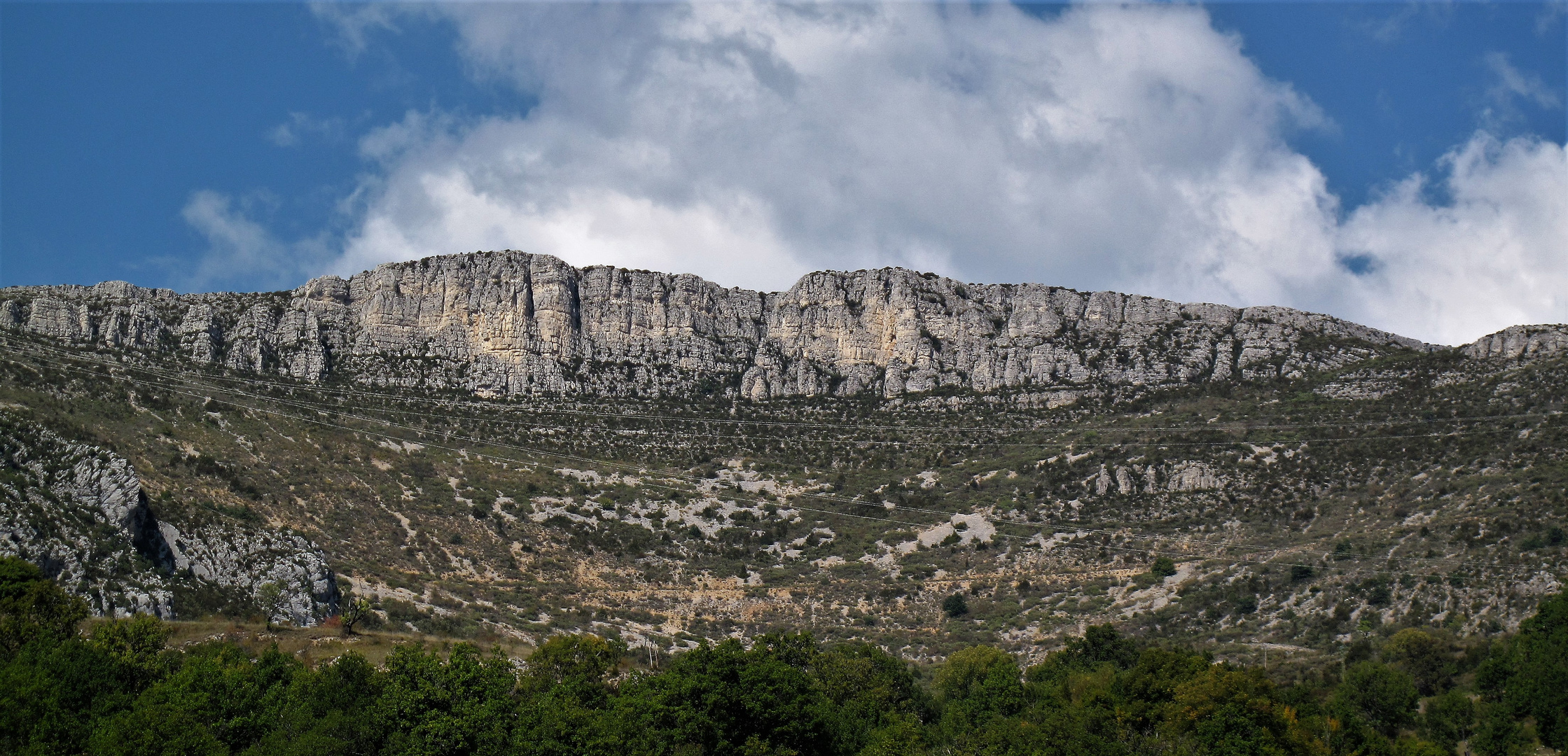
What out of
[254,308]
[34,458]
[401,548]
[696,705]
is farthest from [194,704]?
[254,308]

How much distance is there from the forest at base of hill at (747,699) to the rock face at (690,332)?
159ft

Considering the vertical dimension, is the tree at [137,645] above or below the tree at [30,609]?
below

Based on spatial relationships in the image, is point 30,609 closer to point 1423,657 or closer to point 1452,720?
point 1452,720

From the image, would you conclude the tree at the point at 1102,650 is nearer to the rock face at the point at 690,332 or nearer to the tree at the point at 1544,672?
the tree at the point at 1544,672

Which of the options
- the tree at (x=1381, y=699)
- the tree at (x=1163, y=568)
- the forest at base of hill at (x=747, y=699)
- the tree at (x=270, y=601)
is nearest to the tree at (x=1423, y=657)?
the forest at base of hill at (x=747, y=699)

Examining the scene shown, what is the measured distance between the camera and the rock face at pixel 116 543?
165 ft

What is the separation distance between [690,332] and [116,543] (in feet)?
208

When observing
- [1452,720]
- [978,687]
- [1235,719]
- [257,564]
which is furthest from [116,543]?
[1452,720]

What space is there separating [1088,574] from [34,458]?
56387mm

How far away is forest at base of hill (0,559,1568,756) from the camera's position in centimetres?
3856

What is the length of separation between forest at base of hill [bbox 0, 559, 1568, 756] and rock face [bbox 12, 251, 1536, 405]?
48.4 metres

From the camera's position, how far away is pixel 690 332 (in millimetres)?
112125

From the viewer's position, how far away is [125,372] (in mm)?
83938

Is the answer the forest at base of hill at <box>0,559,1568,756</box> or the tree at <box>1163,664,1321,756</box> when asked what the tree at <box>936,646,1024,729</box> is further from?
the tree at <box>1163,664,1321,756</box>
